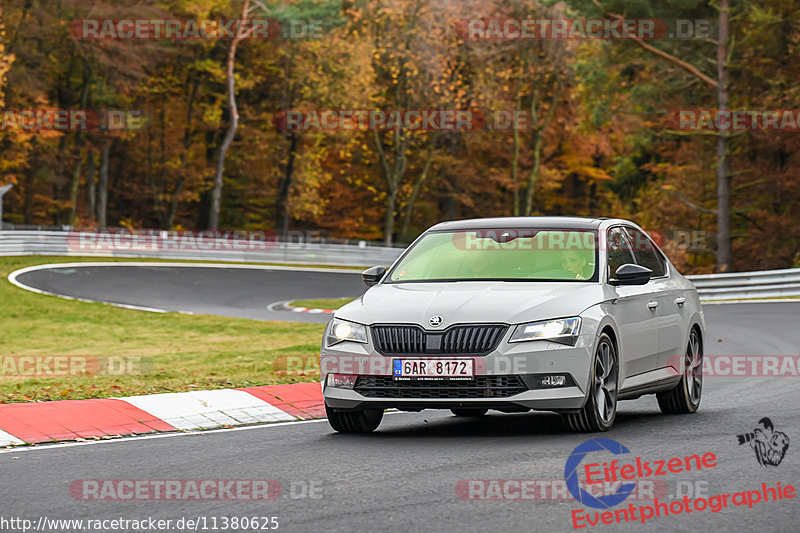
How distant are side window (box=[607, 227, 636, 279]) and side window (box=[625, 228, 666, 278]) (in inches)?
5.5

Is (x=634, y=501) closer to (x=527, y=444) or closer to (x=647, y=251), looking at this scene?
(x=527, y=444)

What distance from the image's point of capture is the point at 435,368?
9078 mm

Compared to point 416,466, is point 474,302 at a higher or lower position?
higher

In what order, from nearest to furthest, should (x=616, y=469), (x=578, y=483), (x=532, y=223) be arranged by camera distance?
(x=578, y=483) < (x=616, y=469) < (x=532, y=223)

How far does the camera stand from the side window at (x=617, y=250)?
10.5 m

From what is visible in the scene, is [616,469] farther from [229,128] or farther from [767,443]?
[229,128]

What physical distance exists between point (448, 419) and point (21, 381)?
637cm

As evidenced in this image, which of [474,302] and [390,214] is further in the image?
[390,214]

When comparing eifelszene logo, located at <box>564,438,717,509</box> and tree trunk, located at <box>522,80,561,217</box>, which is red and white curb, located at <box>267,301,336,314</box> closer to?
eifelszene logo, located at <box>564,438,717,509</box>

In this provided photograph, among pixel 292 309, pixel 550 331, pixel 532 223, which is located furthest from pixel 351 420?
pixel 292 309

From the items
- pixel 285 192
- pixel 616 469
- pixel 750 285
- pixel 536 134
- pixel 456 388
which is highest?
pixel 536 134

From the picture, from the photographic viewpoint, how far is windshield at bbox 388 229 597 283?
10.2 meters

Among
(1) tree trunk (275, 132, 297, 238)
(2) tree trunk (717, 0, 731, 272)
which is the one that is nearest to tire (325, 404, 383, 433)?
(2) tree trunk (717, 0, 731, 272)

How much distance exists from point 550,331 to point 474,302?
0.61m
